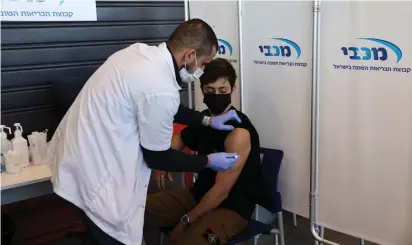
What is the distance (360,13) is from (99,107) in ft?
4.16

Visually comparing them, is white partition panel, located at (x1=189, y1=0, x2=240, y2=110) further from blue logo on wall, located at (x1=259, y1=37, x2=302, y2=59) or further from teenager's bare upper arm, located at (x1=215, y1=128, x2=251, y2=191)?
teenager's bare upper arm, located at (x1=215, y1=128, x2=251, y2=191)

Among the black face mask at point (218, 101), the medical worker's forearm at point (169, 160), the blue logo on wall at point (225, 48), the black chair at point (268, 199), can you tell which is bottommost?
the black chair at point (268, 199)

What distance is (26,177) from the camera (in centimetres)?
203

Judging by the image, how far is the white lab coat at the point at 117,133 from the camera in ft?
5.12

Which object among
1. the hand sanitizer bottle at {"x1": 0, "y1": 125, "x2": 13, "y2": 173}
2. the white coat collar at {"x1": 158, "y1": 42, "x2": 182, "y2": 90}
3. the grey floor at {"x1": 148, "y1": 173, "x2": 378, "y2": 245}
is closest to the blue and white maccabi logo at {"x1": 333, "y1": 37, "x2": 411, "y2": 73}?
the white coat collar at {"x1": 158, "y1": 42, "x2": 182, "y2": 90}

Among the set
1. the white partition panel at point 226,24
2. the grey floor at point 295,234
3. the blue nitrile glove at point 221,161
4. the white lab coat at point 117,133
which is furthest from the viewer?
the grey floor at point 295,234

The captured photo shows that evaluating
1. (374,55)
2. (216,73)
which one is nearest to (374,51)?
(374,55)

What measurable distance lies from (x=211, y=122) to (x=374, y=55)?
826mm

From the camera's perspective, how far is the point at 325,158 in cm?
230

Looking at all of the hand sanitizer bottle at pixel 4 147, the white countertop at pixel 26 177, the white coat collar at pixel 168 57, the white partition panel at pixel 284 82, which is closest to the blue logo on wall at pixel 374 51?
the white partition panel at pixel 284 82

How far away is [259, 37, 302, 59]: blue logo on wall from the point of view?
7.60 feet

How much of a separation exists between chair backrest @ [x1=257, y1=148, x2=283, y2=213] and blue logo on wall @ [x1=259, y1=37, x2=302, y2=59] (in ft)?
1.78

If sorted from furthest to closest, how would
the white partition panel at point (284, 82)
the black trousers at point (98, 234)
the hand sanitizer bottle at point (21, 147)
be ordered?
1. the white partition panel at point (284, 82)
2. the hand sanitizer bottle at point (21, 147)
3. the black trousers at point (98, 234)

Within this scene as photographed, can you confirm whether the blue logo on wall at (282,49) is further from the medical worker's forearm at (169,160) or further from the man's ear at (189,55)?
the medical worker's forearm at (169,160)
